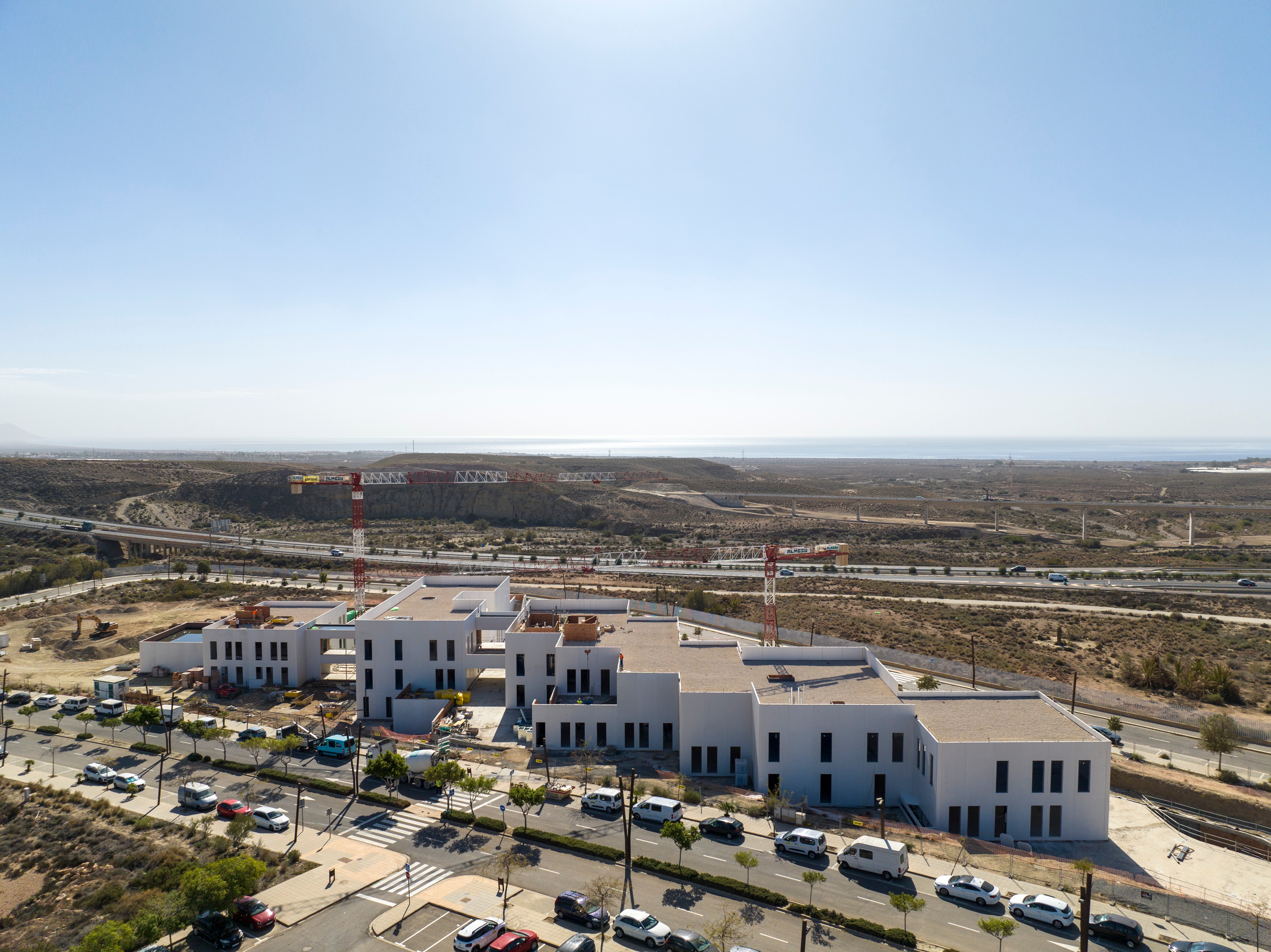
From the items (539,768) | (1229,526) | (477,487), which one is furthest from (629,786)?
(1229,526)

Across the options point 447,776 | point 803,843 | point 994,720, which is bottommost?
point 803,843

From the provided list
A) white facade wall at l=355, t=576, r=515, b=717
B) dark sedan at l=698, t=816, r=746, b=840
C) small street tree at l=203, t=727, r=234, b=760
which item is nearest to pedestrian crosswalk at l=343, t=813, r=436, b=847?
dark sedan at l=698, t=816, r=746, b=840

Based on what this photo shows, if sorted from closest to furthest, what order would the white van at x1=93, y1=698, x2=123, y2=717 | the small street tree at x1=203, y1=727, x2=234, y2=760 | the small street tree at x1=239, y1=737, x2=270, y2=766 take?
the small street tree at x1=239, y1=737, x2=270, y2=766 → the small street tree at x1=203, y1=727, x2=234, y2=760 → the white van at x1=93, y1=698, x2=123, y2=717

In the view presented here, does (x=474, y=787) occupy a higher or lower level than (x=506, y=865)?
higher

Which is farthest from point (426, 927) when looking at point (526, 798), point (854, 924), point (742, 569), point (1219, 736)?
point (742, 569)

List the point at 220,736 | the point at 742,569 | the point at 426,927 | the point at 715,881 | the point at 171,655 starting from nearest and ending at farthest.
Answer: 1. the point at 426,927
2. the point at 715,881
3. the point at 220,736
4. the point at 171,655
5. the point at 742,569

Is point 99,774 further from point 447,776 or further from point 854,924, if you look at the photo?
point 854,924

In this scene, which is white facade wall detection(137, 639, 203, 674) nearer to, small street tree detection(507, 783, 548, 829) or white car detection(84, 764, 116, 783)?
white car detection(84, 764, 116, 783)
